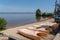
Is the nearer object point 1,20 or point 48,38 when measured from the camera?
point 48,38

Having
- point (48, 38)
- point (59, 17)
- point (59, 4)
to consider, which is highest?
point (59, 4)

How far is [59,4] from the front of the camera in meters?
13.0

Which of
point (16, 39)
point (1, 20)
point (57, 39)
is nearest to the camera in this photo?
point (16, 39)

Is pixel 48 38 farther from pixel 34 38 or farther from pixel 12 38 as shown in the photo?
pixel 12 38

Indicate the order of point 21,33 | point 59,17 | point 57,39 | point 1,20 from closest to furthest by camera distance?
point 57,39 → point 21,33 → point 59,17 → point 1,20

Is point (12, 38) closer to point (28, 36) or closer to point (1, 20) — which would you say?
point (28, 36)

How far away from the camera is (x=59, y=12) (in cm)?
1321

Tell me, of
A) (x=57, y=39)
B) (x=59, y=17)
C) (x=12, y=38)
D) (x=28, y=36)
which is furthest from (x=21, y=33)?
(x=59, y=17)

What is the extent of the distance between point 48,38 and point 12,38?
236 centimetres

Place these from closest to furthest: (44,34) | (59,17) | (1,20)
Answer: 1. (44,34)
2. (59,17)
3. (1,20)

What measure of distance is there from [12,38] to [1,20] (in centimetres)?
→ 553

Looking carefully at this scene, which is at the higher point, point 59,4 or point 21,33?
point 59,4

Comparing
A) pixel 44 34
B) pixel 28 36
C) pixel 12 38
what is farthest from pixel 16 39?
pixel 44 34

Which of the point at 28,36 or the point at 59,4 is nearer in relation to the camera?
the point at 28,36
